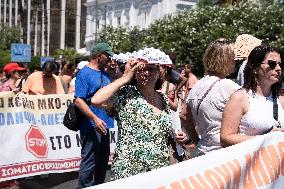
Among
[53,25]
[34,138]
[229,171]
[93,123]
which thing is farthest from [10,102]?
[53,25]

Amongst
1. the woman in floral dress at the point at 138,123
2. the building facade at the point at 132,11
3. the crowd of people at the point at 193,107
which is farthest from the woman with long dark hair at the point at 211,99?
the building facade at the point at 132,11

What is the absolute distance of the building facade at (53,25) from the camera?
121 meters

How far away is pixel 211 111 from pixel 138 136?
0.57 m

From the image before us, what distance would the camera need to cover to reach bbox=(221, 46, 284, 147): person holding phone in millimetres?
4129

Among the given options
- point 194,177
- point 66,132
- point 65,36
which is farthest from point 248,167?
point 65,36

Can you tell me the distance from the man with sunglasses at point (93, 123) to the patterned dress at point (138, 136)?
161cm

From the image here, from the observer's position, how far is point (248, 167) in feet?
12.1

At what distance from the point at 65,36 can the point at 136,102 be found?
4725 inches

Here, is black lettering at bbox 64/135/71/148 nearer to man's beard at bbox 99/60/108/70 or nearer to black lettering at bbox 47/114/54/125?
black lettering at bbox 47/114/54/125

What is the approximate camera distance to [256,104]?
4172mm

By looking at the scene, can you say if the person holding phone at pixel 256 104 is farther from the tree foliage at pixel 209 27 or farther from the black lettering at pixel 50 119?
the tree foliage at pixel 209 27

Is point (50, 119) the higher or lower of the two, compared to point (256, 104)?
lower

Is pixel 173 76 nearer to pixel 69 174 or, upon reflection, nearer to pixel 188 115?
pixel 69 174

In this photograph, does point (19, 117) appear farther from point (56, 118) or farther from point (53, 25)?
point (53, 25)
